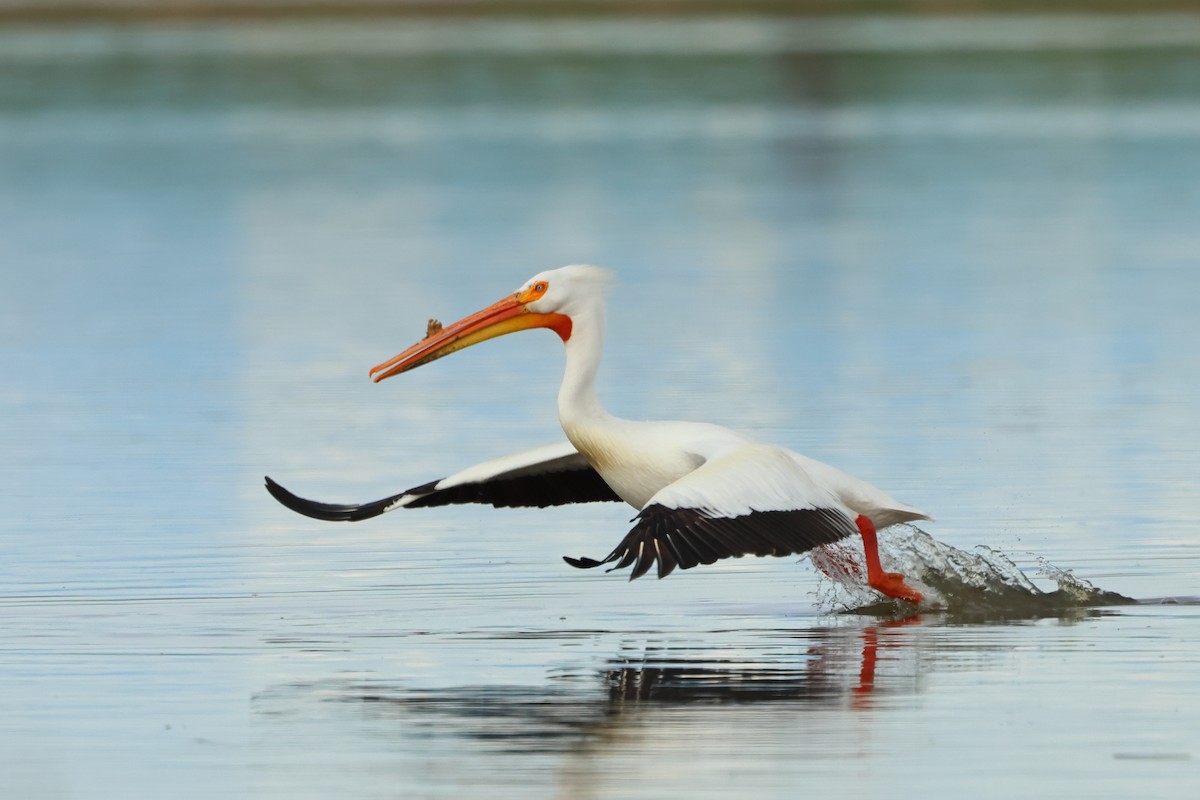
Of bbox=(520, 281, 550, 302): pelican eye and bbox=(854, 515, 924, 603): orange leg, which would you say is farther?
bbox=(520, 281, 550, 302): pelican eye

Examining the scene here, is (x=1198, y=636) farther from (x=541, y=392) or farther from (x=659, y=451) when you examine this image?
(x=541, y=392)

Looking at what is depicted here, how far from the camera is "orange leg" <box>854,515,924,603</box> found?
8.35 m

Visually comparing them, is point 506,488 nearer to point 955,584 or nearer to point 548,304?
point 548,304

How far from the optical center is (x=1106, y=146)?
3064cm

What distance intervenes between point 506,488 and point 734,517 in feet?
5.37

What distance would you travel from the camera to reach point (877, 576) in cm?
837

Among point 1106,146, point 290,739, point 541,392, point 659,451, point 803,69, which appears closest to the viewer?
point 290,739

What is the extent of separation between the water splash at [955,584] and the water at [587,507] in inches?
0.8

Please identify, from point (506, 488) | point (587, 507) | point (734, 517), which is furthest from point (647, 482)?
point (587, 507)

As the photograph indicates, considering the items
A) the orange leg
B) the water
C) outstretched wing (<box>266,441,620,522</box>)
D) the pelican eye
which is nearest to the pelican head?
the pelican eye

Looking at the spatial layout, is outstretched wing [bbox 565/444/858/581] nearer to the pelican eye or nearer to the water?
the water

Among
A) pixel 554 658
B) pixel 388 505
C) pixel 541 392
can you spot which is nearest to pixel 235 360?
pixel 541 392

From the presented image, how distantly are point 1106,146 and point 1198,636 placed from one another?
23480 mm

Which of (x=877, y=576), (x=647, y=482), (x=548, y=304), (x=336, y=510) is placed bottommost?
(x=877, y=576)
